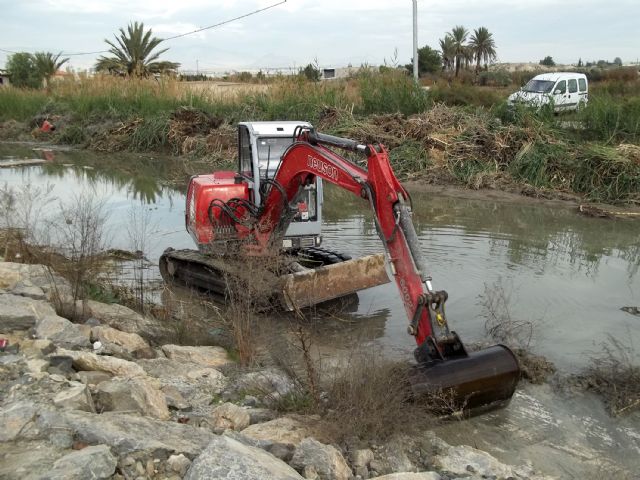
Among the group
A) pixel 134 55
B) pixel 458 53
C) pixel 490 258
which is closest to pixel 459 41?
pixel 458 53

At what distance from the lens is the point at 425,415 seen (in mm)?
5023

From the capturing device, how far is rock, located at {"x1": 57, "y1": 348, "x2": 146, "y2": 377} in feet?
17.4

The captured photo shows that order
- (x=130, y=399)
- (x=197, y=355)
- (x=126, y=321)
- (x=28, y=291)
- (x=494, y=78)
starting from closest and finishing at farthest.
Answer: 1. (x=130, y=399)
2. (x=197, y=355)
3. (x=126, y=321)
4. (x=28, y=291)
5. (x=494, y=78)

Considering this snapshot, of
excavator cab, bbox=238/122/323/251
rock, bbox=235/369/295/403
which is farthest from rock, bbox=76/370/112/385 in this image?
excavator cab, bbox=238/122/323/251

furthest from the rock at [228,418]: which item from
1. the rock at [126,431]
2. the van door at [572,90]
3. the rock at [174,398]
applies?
the van door at [572,90]

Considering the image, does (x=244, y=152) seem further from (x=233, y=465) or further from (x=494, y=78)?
(x=494, y=78)

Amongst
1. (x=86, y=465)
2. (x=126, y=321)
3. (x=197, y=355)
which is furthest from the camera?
(x=126, y=321)

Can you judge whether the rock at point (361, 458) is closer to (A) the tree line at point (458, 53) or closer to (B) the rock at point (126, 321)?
(B) the rock at point (126, 321)

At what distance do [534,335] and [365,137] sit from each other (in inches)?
535

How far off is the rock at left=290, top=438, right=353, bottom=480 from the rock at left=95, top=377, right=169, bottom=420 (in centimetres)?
109

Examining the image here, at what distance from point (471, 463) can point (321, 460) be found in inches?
46.5

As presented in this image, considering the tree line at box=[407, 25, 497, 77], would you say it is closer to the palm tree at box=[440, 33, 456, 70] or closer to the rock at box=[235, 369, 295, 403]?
the palm tree at box=[440, 33, 456, 70]

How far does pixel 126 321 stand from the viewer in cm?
696

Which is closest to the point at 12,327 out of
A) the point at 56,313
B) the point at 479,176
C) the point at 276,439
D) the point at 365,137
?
the point at 56,313
